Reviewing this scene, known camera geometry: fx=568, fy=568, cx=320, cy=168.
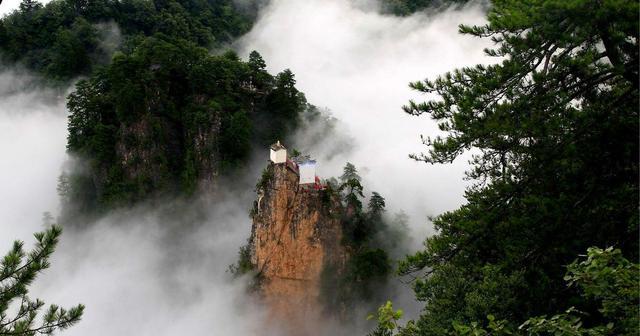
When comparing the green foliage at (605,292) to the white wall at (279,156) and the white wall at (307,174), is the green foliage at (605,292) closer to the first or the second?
the white wall at (279,156)

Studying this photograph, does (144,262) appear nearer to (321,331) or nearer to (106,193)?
(106,193)

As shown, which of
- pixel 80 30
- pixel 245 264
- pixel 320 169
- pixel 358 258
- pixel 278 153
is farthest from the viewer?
pixel 80 30

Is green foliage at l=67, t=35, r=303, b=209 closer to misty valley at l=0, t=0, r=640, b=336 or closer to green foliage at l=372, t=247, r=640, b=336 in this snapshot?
misty valley at l=0, t=0, r=640, b=336

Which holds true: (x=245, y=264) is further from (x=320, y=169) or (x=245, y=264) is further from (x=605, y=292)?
(x=605, y=292)

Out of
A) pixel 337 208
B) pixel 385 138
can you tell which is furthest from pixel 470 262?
pixel 385 138

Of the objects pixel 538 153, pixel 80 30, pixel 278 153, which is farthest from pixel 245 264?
pixel 80 30

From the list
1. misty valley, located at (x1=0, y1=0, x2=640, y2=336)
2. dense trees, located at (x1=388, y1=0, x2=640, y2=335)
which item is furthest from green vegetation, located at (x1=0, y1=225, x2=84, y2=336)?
dense trees, located at (x1=388, y1=0, x2=640, y2=335)
